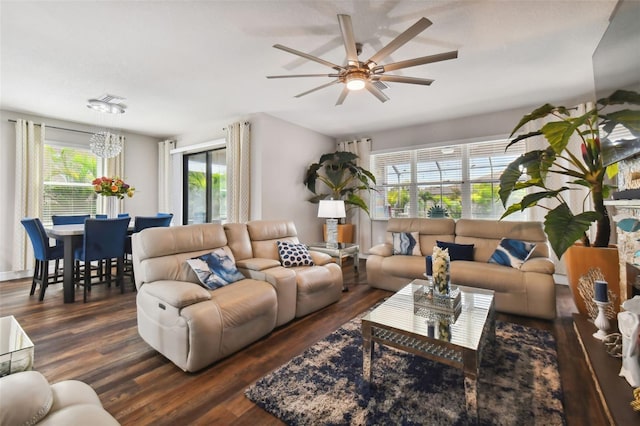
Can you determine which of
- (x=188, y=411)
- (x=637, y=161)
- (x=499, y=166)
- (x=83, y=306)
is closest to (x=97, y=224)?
(x=83, y=306)

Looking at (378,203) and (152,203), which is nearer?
(378,203)

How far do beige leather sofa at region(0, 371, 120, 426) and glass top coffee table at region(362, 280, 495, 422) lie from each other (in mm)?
1360

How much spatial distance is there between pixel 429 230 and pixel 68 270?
4.58m

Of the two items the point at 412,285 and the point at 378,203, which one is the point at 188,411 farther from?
the point at 378,203

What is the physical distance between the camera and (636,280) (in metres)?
1.88

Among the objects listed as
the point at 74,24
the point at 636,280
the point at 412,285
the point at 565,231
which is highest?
the point at 74,24

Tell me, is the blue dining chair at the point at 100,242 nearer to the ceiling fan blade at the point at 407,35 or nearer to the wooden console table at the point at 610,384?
the ceiling fan blade at the point at 407,35

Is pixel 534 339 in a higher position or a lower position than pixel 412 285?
lower

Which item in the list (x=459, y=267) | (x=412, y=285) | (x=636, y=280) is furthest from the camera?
(x=459, y=267)

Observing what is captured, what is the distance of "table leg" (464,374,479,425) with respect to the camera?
137 centimetres

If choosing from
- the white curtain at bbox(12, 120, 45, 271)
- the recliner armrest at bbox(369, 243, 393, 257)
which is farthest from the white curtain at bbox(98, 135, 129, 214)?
the recliner armrest at bbox(369, 243, 393, 257)

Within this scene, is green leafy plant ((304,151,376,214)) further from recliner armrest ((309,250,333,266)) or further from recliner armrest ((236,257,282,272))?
recliner armrest ((236,257,282,272))

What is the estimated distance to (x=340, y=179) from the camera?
17.7ft

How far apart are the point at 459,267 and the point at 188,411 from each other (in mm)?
2857
